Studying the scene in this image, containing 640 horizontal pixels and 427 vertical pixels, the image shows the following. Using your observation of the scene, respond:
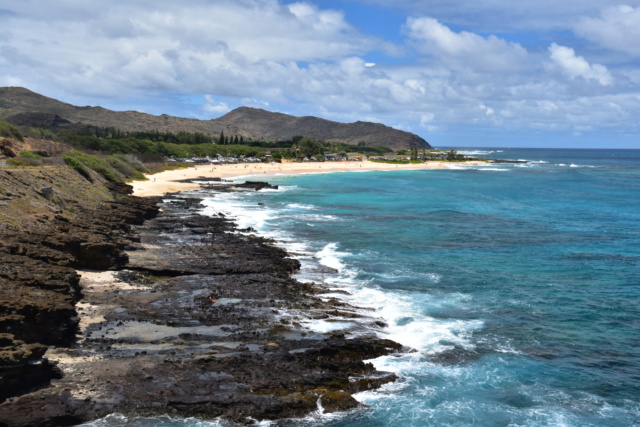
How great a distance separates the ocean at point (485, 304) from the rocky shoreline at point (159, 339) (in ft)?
2.54

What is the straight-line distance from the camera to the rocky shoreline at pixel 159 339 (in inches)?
516

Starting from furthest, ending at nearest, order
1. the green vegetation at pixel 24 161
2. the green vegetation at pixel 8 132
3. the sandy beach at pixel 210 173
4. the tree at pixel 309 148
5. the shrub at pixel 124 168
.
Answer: the tree at pixel 309 148, the shrub at pixel 124 168, the green vegetation at pixel 8 132, the sandy beach at pixel 210 173, the green vegetation at pixel 24 161

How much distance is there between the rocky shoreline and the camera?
13102 mm

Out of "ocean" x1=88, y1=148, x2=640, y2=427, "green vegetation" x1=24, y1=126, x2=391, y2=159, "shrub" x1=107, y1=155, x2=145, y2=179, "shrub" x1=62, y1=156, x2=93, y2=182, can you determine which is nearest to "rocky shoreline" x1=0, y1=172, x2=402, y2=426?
"ocean" x1=88, y1=148, x2=640, y2=427

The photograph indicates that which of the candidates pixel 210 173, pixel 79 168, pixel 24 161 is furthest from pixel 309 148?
pixel 24 161

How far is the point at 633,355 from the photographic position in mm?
18391

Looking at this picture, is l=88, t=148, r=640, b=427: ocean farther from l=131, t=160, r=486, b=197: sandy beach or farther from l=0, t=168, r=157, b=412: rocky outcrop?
l=131, t=160, r=486, b=197: sandy beach

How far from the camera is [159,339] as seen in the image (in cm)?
1669

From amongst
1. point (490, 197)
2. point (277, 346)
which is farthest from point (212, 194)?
point (277, 346)

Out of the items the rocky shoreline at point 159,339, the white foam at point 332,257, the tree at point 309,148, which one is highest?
the tree at point 309,148

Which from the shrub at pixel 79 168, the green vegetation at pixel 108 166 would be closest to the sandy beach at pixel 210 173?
the green vegetation at pixel 108 166

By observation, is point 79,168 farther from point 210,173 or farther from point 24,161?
point 210,173

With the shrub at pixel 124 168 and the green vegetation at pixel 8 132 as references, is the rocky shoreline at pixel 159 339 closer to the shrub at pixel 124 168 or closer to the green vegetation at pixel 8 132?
the shrub at pixel 124 168

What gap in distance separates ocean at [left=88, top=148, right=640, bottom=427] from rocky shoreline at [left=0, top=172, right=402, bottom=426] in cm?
77
